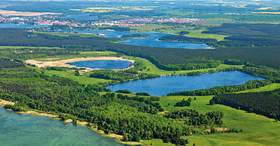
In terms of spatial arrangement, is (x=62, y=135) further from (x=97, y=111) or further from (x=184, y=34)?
(x=184, y=34)

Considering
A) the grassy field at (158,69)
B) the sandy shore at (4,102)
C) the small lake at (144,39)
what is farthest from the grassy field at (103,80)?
the small lake at (144,39)

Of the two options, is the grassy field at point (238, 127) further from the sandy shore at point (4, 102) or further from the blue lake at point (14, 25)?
the blue lake at point (14, 25)

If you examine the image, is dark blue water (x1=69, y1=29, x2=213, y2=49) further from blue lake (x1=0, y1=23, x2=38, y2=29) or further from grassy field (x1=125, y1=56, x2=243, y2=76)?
grassy field (x1=125, y1=56, x2=243, y2=76)


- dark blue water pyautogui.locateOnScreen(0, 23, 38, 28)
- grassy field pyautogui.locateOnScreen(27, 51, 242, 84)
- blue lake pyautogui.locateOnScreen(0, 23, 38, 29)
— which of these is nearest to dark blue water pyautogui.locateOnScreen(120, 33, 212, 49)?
grassy field pyautogui.locateOnScreen(27, 51, 242, 84)

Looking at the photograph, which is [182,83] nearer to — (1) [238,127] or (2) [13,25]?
(1) [238,127]

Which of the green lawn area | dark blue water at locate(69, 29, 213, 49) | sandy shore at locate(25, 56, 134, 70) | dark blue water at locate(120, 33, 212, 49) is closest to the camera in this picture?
the green lawn area

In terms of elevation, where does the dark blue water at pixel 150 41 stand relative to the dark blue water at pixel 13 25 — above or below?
below
